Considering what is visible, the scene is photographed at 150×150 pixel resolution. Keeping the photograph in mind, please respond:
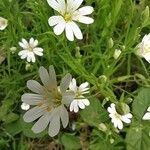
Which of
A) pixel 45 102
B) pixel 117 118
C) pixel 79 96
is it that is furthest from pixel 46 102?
pixel 117 118

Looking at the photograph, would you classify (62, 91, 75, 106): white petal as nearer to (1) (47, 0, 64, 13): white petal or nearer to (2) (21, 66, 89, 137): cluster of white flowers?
(2) (21, 66, 89, 137): cluster of white flowers

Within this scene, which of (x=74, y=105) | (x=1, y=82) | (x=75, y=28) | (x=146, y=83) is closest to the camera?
(x=75, y=28)

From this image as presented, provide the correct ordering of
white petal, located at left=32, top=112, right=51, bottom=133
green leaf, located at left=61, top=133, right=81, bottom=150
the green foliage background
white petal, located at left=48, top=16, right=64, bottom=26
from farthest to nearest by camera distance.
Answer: green leaf, located at left=61, top=133, right=81, bottom=150 < the green foliage background < white petal, located at left=32, top=112, right=51, bottom=133 < white petal, located at left=48, top=16, right=64, bottom=26

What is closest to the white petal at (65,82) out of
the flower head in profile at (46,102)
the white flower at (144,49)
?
the flower head in profile at (46,102)

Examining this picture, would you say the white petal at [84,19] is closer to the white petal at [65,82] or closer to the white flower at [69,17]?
the white flower at [69,17]

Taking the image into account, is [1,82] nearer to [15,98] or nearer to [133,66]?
[15,98]

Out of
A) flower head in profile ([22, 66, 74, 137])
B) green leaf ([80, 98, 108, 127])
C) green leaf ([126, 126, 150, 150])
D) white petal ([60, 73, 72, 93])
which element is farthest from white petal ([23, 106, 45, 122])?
green leaf ([126, 126, 150, 150])

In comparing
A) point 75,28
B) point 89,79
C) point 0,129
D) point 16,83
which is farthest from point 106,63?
point 0,129
